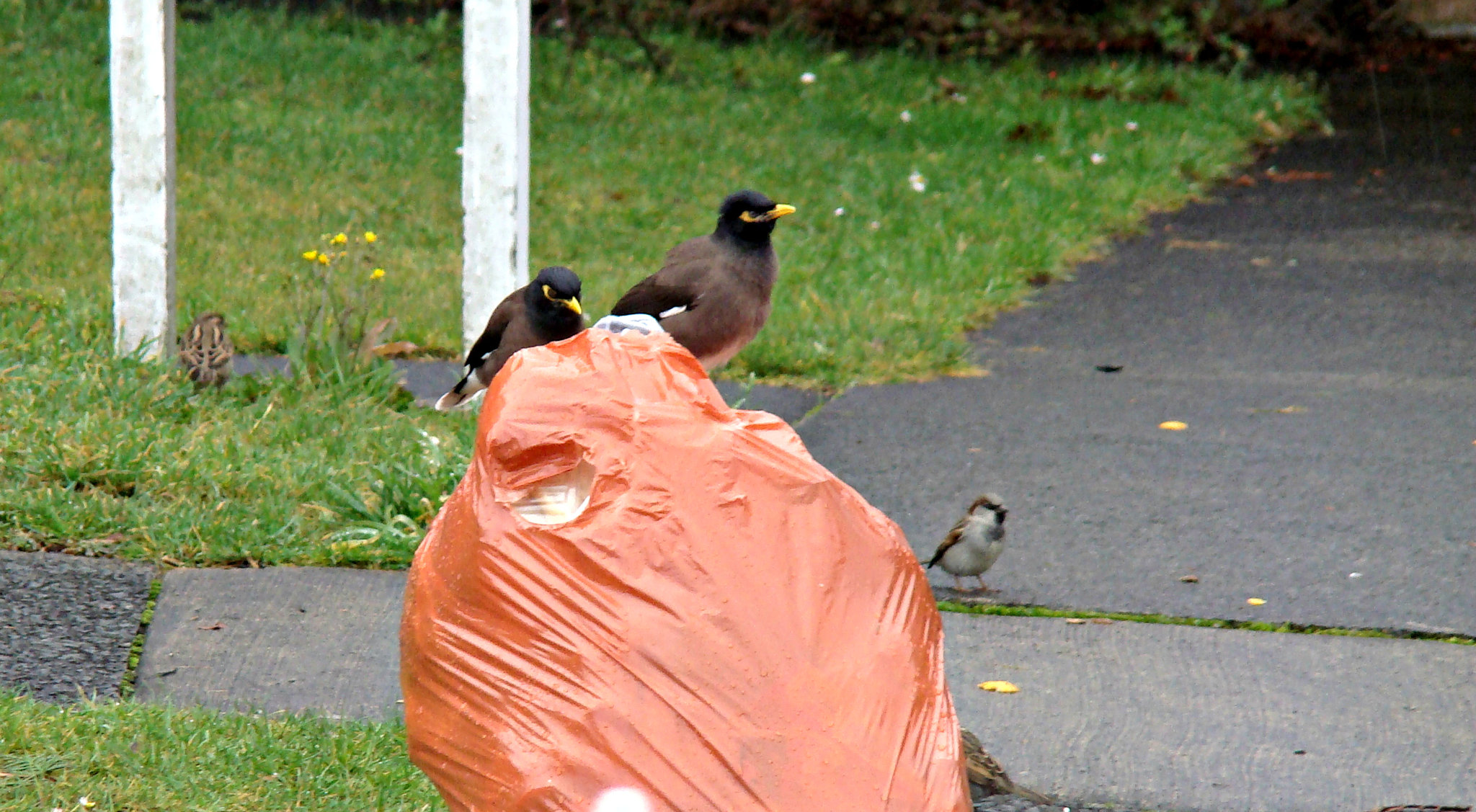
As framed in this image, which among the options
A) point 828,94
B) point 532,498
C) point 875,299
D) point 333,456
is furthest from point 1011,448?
point 828,94

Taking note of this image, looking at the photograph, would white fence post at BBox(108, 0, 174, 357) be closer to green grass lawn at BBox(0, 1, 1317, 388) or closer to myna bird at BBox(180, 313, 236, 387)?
myna bird at BBox(180, 313, 236, 387)

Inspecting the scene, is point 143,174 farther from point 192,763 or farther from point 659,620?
point 659,620

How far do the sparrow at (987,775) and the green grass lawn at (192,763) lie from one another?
1070 millimetres

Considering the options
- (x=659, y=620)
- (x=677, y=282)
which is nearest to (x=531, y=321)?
(x=677, y=282)

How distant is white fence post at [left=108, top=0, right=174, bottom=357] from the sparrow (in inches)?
148

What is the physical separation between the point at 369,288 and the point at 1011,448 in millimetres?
2501

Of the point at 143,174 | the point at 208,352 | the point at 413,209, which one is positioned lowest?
the point at 413,209

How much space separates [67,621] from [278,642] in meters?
0.53

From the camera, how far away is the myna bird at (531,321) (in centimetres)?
485

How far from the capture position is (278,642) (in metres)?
4.20

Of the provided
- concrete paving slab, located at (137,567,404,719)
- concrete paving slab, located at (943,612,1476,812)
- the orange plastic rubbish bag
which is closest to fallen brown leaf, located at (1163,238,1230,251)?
concrete paving slab, located at (943,612,1476,812)

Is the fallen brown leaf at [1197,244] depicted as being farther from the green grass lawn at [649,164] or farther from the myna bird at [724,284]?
the myna bird at [724,284]

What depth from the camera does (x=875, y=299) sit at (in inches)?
310

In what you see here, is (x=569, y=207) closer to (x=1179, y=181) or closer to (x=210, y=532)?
(x=1179, y=181)
